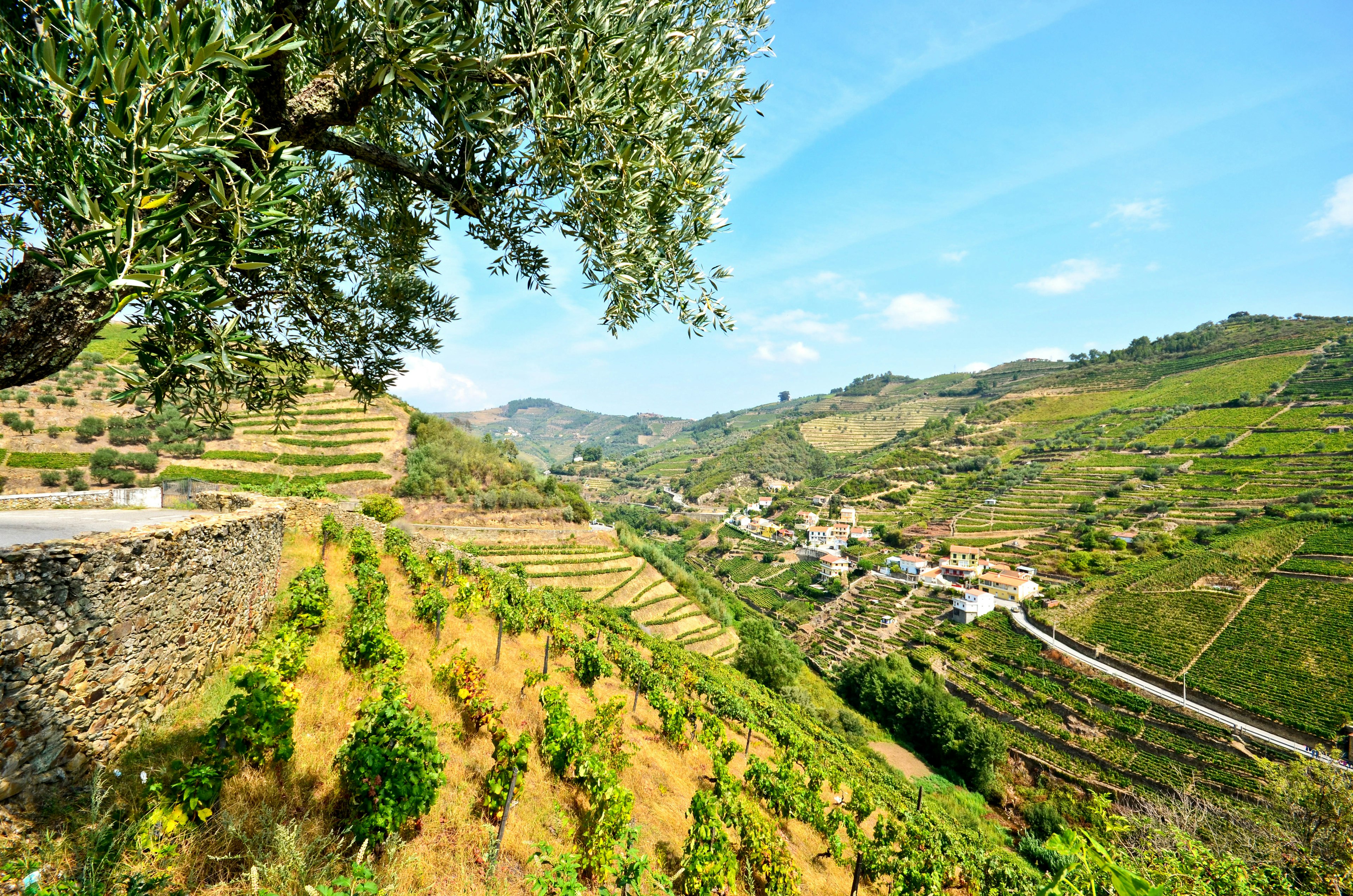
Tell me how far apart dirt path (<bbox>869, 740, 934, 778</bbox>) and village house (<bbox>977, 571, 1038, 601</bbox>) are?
121 ft

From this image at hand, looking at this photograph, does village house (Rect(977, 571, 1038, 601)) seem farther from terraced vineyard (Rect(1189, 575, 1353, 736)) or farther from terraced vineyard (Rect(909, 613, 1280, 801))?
terraced vineyard (Rect(1189, 575, 1353, 736))

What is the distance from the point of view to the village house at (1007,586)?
2594 inches

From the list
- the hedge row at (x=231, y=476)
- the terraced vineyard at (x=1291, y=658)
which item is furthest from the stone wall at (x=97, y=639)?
the terraced vineyard at (x=1291, y=658)

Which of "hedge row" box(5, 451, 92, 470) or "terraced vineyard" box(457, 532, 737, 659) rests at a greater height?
"hedge row" box(5, 451, 92, 470)

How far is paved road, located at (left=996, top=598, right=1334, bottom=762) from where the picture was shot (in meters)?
36.1

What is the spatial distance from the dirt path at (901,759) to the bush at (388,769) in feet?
134

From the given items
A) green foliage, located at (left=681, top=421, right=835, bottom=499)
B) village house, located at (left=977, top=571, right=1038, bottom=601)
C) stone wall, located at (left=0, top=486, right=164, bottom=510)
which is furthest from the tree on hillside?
green foliage, located at (left=681, top=421, right=835, bottom=499)

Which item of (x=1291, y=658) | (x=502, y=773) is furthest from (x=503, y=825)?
(x=1291, y=658)

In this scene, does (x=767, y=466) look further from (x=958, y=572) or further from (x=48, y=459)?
(x=48, y=459)

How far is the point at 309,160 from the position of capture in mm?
5043

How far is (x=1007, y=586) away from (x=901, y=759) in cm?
4062

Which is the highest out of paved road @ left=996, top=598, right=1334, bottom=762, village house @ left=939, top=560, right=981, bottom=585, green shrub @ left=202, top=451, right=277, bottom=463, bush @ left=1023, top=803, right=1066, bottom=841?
green shrub @ left=202, top=451, right=277, bottom=463

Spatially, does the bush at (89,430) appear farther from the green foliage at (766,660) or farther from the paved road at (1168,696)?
the paved road at (1168,696)

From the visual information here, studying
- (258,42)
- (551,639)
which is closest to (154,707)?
(258,42)
